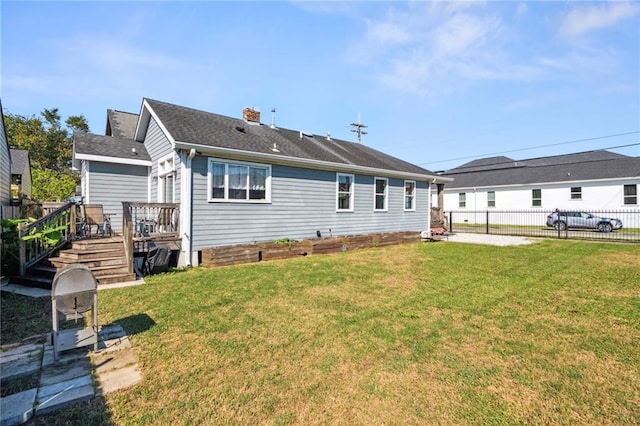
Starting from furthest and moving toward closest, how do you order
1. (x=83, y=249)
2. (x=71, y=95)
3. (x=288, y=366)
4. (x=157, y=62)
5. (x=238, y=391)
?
(x=71, y=95) < (x=157, y=62) < (x=83, y=249) < (x=288, y=366) < (x=238, y=391)

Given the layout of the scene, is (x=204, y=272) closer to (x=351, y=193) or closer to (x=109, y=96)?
(x=351, y=193)

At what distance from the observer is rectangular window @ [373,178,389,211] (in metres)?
13.6

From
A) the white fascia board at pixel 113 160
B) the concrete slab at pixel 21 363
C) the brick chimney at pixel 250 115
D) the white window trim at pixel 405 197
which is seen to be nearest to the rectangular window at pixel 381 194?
the white window trim at pixel 405 197

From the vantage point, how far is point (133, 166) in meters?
10.7

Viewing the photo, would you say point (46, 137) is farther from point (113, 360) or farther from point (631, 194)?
point (631, 194)

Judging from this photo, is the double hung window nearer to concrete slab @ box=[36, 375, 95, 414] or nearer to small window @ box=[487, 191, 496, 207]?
small window @ box=[487, 191, 496, 207]

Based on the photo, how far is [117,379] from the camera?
2.77 m

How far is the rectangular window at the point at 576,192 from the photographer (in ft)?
72.8

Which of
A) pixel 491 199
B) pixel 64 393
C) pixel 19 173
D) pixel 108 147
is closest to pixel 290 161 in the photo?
pixel 108 147

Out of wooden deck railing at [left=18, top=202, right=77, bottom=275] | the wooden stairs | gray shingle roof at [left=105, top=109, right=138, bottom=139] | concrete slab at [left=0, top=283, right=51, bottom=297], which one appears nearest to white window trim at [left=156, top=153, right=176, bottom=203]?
the wooden stairs

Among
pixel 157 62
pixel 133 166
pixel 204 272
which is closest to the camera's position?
pixel 204 272

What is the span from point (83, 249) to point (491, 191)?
28713 millimetres

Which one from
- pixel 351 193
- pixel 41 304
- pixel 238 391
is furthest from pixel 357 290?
pixel 351 193

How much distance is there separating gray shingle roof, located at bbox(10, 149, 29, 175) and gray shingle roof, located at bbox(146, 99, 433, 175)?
52.6 feet
